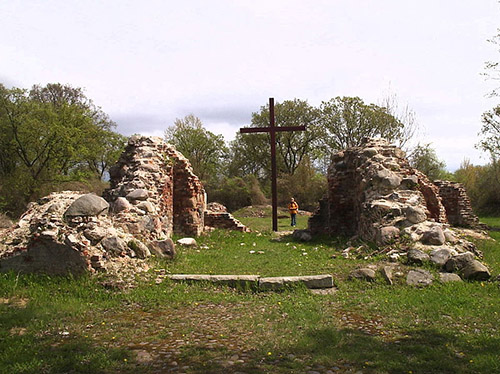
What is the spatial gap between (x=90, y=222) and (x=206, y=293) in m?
2.53

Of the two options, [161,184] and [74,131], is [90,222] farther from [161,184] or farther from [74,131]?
[74,131]

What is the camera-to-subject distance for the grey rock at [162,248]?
784 cm

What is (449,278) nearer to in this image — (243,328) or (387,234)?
(387,234)

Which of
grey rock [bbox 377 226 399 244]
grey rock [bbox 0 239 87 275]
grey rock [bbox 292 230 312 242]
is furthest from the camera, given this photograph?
grey rock [bbox 292 230 312 242]

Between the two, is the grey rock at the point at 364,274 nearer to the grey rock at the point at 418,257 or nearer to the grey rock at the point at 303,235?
the grey rock at the point at 418,257

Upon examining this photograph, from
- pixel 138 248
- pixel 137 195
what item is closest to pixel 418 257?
pixel 138 248

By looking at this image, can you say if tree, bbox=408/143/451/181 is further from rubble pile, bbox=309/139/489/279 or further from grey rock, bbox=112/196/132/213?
grey rock, bbox=112/196/132/213

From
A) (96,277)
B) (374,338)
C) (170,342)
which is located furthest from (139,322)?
(374,338)

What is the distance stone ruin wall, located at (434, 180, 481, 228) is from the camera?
17938mm

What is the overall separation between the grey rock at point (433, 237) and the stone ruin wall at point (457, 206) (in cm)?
1165

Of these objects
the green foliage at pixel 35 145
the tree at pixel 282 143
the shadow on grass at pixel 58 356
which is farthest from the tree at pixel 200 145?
the shadow on grass at pixel 58 356

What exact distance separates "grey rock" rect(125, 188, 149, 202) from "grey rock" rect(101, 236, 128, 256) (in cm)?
277

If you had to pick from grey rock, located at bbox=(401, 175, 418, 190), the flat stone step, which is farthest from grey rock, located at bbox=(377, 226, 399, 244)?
the flat stone step

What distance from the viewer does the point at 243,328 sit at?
14.9ft
